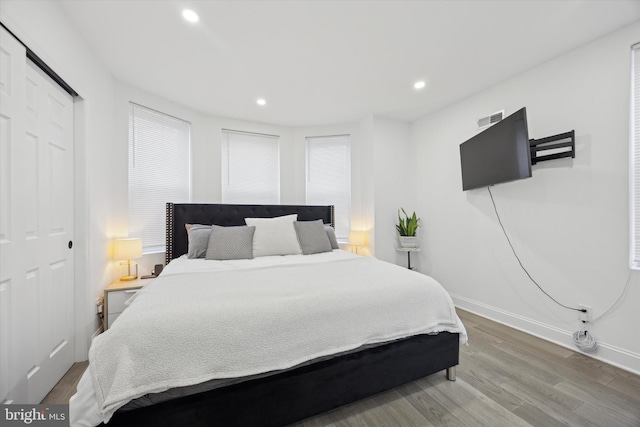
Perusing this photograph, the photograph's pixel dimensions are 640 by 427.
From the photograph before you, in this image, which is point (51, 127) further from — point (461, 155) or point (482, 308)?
point (482, 308)

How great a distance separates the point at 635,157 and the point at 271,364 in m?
3.11

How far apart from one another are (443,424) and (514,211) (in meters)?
2.33

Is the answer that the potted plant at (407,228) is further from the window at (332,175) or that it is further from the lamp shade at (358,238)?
the window at (332,175)

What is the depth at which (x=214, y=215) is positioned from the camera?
11.5 feet

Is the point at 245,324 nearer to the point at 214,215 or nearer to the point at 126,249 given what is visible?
the point at 126,249

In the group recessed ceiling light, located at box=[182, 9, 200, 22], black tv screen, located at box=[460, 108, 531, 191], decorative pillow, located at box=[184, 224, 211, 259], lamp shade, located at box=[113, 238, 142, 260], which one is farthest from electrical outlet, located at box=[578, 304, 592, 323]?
lamp shade, located at box=[113, 238, 142, 260]

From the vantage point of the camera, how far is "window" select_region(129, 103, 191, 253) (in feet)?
10.1

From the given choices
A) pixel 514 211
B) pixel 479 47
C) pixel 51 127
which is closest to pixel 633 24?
pixel 479 47

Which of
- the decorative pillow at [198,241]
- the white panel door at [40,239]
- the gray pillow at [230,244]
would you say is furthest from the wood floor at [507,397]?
the gray pillow at [230,244]

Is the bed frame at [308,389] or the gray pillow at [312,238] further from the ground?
the gray pillow at [312,238]

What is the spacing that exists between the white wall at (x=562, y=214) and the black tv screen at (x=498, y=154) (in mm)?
309

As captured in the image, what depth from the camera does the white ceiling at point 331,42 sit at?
185cm

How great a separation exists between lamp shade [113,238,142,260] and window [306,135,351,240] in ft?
8.27

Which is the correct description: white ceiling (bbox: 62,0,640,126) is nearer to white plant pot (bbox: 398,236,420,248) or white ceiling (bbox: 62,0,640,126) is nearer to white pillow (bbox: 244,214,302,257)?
white pillow (bbox: 244,214,302,257)
